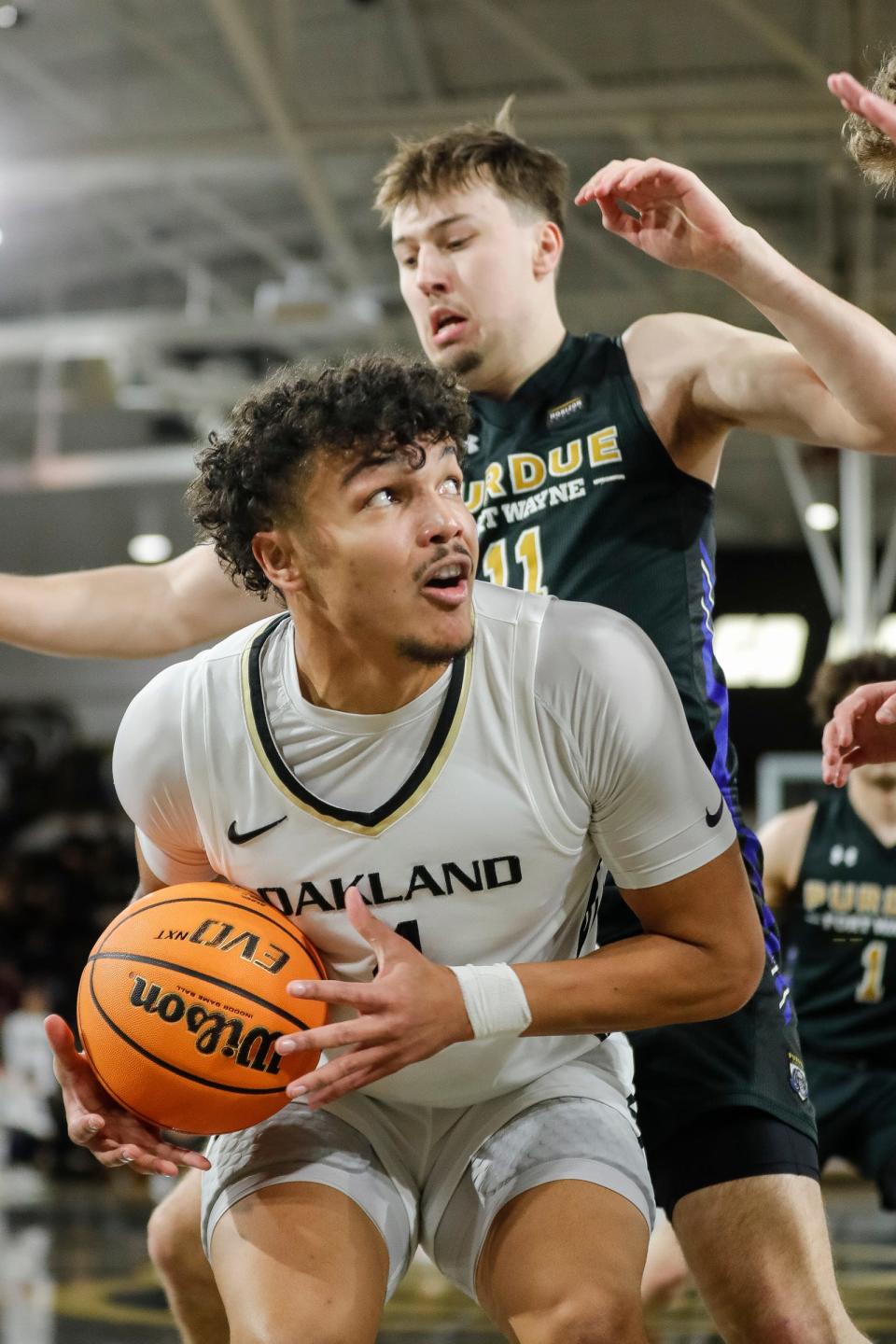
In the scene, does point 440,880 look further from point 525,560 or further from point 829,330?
point 829,330

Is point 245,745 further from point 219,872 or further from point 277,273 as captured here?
point 277,273

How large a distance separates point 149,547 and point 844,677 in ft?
44.1

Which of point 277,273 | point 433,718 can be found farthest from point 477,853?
point 277,273

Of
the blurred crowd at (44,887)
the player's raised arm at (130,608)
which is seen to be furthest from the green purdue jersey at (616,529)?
the blurred crowd at (44,887)

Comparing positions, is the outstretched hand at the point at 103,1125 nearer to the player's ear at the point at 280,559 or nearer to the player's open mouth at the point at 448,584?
the player's ear at the point at 280,559

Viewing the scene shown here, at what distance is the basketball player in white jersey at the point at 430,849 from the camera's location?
2.44 meters

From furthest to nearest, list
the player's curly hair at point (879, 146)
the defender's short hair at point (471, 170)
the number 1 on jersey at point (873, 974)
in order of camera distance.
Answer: the number 1 on jersey at point (873, 974)
the defender's short hair at point (471, 170)
the player's curly hair at point (879, 146)

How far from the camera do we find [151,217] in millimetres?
13750

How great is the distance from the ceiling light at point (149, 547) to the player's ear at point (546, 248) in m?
14.5

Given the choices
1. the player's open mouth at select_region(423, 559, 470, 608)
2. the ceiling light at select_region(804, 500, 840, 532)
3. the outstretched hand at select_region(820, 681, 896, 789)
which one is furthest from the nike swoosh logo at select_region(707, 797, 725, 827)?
the ceiling light at select_region(804, 500, 840, 532)

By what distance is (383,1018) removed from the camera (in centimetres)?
223

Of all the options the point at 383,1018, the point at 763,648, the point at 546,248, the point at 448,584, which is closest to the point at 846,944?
the point at 546,248

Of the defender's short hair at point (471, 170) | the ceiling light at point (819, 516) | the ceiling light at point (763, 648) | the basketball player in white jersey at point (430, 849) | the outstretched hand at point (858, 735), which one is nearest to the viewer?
the basketball player in white jersey at point (430, 849)

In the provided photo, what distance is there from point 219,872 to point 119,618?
31.7 inches
